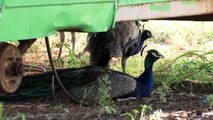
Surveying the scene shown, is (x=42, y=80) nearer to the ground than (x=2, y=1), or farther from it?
nearer to the ground

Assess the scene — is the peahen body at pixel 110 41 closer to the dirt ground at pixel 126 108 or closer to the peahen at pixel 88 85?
the dirt ground at pixel 126 108

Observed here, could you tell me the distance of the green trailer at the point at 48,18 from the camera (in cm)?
387

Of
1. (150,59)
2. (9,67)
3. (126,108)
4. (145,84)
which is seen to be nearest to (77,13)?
(9,67)

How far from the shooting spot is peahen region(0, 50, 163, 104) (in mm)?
6062

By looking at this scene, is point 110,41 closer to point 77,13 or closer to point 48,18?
point 77,13

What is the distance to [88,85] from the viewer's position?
20.4 ft

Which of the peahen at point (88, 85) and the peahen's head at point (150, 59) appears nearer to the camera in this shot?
the peahen at point (88, 85)

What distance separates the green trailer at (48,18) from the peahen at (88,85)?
1.13m

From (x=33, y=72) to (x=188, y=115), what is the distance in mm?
2973

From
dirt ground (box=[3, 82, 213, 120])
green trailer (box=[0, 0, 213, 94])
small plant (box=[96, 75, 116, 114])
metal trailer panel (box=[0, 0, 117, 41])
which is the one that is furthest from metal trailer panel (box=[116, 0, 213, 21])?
small plant (box=[96, 75, 116, 114])

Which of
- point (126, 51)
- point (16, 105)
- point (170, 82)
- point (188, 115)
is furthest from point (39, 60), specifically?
point (188, 115)

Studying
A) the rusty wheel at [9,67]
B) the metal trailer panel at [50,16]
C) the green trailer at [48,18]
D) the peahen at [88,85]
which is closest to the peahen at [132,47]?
the peahen at [88,85]

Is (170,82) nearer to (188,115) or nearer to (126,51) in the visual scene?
(126,51)

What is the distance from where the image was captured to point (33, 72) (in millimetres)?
7379
